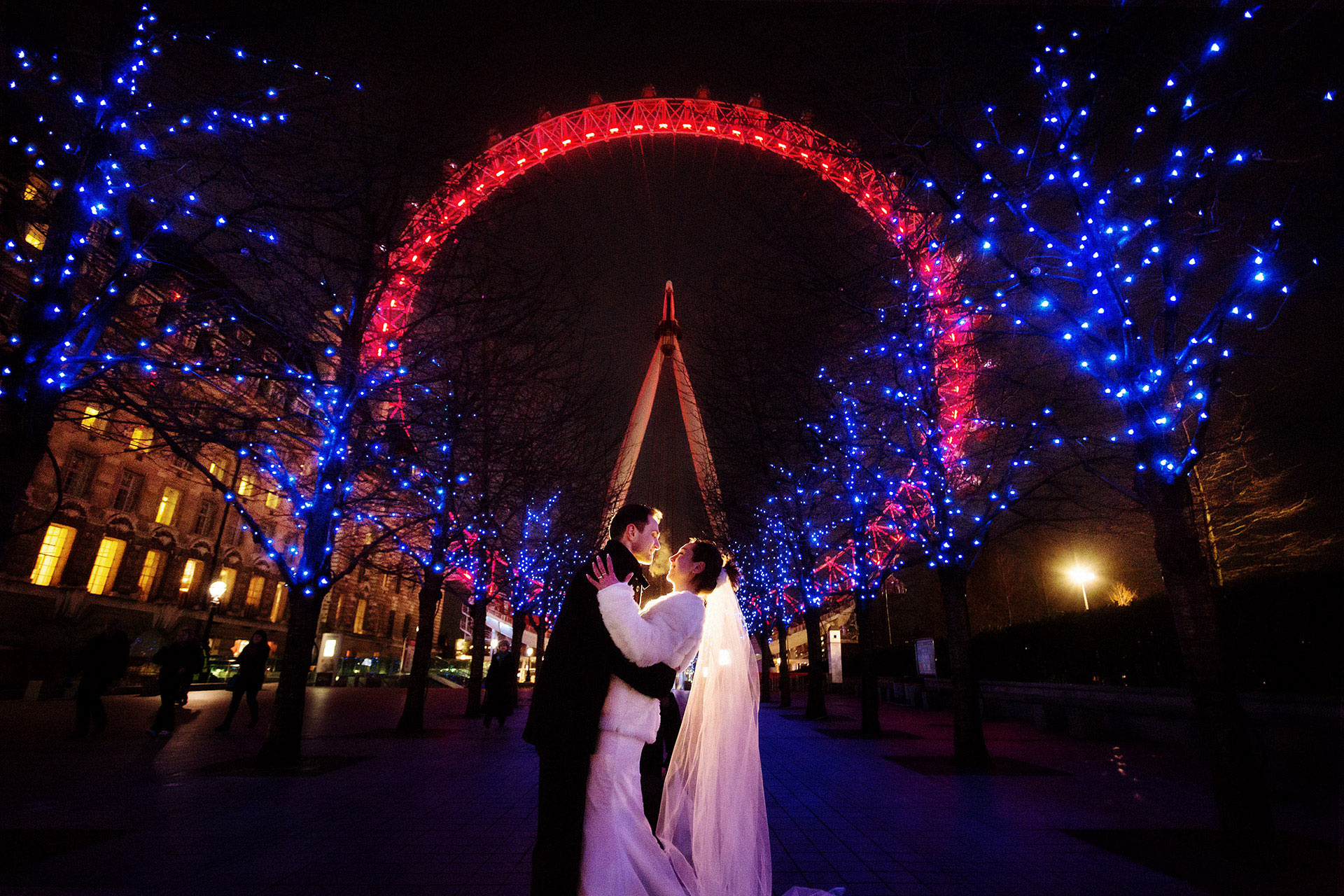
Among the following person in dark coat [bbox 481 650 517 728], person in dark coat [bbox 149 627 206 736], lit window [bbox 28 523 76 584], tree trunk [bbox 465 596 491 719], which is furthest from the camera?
lit window [bbox 28 523 76 584]

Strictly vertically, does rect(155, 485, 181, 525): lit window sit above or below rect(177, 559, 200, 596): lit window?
above

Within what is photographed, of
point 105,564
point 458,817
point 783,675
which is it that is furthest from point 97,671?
point 783,675

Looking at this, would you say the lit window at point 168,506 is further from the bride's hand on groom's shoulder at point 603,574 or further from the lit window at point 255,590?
the bride's hand on groom's shoulder at point 603,574

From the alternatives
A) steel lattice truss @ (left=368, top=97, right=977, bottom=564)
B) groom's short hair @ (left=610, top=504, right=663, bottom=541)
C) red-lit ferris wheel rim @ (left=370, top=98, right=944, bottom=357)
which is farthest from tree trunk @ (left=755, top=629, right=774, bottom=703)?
groom's short hair @ (left=610, top=504, right=663, bottom=541)

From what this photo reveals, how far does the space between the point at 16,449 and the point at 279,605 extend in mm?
39717

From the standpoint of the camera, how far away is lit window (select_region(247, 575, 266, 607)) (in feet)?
123

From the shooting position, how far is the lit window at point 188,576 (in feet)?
106

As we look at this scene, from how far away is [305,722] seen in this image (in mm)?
15945

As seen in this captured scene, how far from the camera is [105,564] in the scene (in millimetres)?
28516

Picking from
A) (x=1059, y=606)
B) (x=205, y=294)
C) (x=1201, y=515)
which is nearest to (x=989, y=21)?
(x=205, y=294)

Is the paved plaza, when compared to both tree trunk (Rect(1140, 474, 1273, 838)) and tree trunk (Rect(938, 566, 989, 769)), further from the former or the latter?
tree trunk (Rect(1140, 474, 1273, 838))

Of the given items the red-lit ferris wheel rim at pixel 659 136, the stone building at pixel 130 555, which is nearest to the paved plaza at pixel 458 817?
the stone building at pixel 130 555

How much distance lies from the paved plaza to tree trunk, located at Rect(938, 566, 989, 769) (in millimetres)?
470

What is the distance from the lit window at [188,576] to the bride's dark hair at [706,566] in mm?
37027
